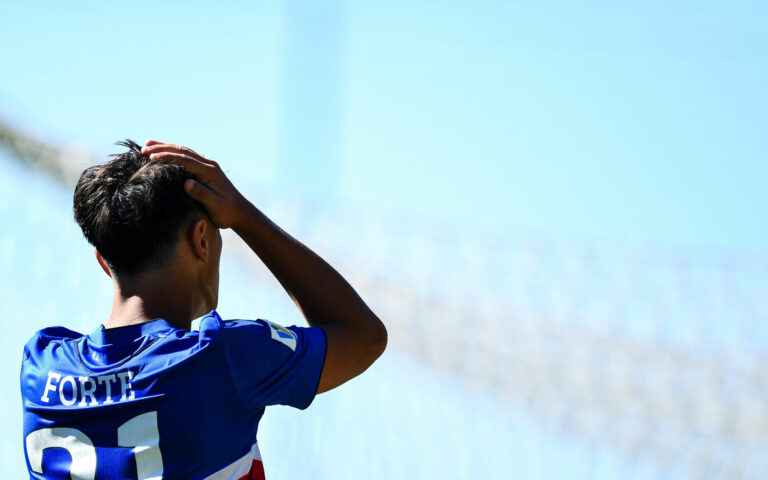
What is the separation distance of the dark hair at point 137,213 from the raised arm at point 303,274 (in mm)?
22

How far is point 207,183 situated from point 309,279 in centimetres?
23

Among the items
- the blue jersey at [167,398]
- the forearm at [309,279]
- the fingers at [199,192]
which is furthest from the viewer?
the forearm at [309,279]

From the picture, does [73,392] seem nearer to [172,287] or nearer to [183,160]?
[172,287]

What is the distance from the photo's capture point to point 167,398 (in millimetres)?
1356

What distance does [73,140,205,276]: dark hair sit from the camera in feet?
4.76

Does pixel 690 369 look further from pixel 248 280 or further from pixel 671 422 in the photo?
pixel 248 280

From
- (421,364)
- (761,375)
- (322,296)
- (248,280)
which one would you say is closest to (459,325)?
(421,364)

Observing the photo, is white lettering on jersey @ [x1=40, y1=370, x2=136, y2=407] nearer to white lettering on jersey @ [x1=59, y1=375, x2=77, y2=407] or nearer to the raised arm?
white lettering on jersey @ [x1=59, y1=375, x2=77, y2=407]

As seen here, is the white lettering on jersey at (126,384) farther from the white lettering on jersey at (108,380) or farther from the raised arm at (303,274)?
the raised arm at (303,274)

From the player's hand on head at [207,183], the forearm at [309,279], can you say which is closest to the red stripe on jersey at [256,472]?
the forearm at [309,279]

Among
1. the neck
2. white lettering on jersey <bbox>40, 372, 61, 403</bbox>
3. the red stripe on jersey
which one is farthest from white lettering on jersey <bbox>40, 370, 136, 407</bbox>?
the red stripe on jersey

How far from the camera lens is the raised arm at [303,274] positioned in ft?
4.88

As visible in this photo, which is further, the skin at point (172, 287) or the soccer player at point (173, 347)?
the skin at point (172, 287)

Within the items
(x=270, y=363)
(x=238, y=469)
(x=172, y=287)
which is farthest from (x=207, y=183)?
(x=238, y=469)
